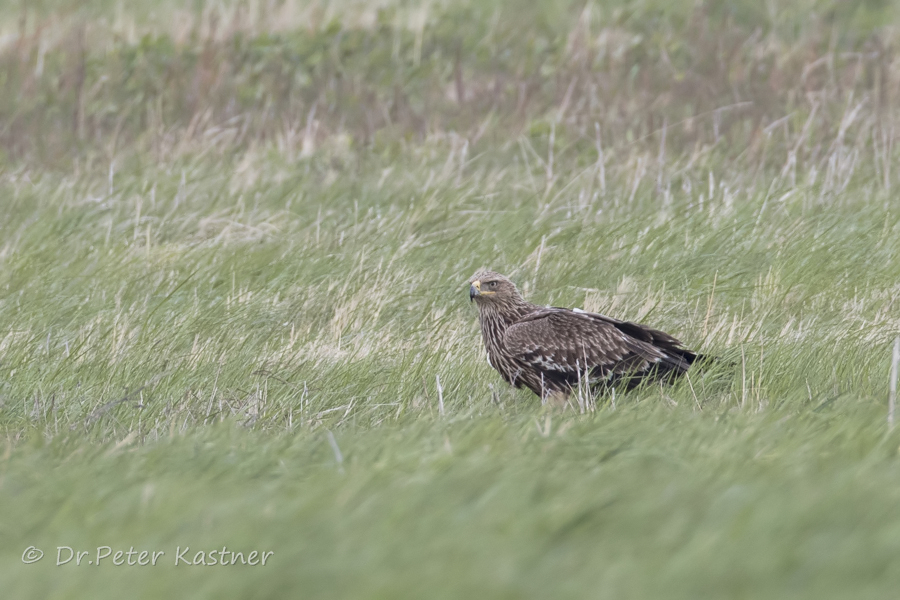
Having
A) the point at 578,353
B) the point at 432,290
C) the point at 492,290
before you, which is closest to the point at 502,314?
the point at 492,290

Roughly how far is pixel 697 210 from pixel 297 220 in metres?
2.68

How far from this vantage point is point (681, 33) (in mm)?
12102

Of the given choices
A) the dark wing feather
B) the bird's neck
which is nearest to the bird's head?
the bird's neck

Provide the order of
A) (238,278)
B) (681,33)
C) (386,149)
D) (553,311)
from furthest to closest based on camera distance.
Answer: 1. (681,33)
2. (386,149)
3. (238,278)
4. (553,311)

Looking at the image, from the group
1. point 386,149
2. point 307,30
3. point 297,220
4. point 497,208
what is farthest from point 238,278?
point 307,30

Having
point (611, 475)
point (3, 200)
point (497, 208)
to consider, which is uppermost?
point (611, 475)

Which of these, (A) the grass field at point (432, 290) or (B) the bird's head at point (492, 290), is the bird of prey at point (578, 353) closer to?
(A) the grass field at point (432, 290)

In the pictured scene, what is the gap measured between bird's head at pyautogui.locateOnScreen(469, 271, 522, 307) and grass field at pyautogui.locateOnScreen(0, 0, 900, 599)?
0.28 m

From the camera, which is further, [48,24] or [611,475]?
[48,24]

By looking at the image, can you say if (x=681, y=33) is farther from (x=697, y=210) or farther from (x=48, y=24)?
(x=48, y=24)

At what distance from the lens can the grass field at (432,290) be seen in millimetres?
2893

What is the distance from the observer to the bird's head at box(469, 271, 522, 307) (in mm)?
6033

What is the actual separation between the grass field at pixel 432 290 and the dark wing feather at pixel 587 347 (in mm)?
265

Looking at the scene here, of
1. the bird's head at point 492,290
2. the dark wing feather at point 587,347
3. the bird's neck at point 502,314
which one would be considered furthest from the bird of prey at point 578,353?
the bird's head at point 492,290
